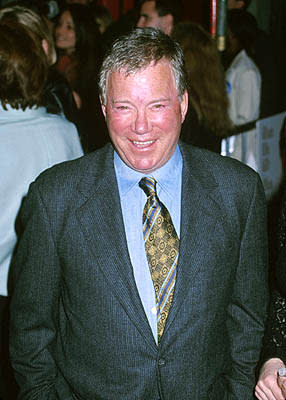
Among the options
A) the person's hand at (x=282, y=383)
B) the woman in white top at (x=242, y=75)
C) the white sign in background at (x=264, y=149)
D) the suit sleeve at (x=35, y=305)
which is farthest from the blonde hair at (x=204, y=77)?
the person's hand at (x=282, y=383)

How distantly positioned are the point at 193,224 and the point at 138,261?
230 mm

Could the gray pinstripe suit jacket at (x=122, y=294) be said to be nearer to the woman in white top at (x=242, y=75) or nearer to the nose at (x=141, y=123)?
the nose at (x=141, y=123)

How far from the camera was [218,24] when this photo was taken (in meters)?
4.61

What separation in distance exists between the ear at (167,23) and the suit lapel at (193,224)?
3.25 metres

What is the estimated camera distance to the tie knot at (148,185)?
73.2 inches

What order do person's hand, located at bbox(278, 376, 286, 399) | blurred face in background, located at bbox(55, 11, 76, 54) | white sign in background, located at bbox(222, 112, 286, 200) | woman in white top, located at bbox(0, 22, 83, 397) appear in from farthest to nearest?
blurred face in background, located at bbox(55, 11, 76, 54) → white sign in background, located at bbox(222, 112, 286, 200) → woman in white top, located at bbox(0, 22, 83, 397) → person's hand, located at bbox(278, 376, 286, 399)

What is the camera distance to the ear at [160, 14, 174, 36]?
4883mm

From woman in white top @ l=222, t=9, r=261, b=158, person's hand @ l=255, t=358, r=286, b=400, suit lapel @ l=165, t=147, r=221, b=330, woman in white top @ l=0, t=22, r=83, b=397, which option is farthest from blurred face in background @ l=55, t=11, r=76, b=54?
person's hand @ l=255, t=358, r=286, b=400

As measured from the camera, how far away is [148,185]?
6.13ft

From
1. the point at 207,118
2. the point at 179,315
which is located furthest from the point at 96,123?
the point at 179,315

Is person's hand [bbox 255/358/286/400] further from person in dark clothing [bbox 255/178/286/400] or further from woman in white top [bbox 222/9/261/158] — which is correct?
woman in white top [bbox 222/9/261/158]

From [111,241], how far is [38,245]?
0.82ft

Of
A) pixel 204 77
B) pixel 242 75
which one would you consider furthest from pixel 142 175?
pixel 242 75

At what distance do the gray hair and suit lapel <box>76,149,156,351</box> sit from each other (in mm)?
308
